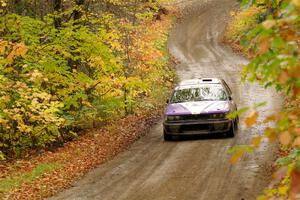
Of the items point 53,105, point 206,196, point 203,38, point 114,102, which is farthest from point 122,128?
point 203,38

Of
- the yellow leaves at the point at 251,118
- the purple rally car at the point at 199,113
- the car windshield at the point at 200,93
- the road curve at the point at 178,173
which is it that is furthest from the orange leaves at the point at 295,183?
the car windshield at the point at 200,93

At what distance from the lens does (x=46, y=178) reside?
11445 millimetres

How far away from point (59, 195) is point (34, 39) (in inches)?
225

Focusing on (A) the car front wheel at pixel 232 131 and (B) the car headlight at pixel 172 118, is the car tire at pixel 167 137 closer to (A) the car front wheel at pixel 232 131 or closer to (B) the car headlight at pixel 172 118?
(B) the car headlight at pixel 172 118

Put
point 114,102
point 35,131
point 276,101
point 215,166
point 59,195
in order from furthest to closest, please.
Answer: point 276,101
point 114,102
point 35,131
point 215,166
point 59,195

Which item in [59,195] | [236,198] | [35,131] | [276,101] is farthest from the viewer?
[276,101]

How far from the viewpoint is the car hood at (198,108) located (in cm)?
1407

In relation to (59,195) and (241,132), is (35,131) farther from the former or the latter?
(241,132)

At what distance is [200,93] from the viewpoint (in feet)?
50.4

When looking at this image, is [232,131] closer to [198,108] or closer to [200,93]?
[198,108]

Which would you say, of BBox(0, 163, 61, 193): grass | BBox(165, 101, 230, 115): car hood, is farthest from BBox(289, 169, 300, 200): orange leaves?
BBox(165, 101, 230, 115): car hood

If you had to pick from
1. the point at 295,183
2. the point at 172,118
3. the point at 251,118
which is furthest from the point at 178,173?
the point at 295,183

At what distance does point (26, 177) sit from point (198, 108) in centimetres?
526

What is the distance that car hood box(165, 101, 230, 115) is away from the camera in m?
14.1
